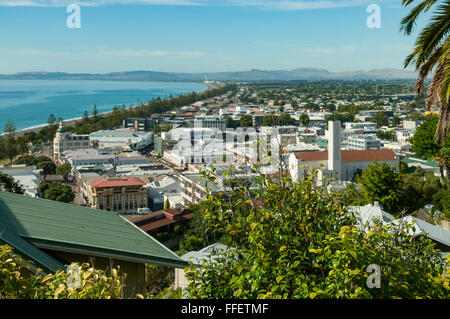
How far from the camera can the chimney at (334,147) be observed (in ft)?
59.6

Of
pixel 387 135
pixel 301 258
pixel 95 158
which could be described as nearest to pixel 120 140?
pixel 95 158

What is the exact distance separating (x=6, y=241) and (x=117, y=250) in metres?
0.53

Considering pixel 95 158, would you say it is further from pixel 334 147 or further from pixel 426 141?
pixel 426 141

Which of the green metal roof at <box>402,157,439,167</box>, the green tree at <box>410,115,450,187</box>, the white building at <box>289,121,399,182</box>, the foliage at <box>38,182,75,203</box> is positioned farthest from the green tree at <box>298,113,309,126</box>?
the green tree at <box>410,115,450,187</box>

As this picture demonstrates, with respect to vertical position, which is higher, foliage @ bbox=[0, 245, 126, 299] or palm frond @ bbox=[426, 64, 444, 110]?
palm frond @ bbox=[426, 64, 444, 110]

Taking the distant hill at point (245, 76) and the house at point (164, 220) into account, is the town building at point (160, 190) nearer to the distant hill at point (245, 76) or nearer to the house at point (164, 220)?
the house at point (164, 220)

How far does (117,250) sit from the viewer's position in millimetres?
2381

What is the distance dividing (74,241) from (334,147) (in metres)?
16.7

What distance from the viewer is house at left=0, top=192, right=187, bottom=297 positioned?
2.22 meters

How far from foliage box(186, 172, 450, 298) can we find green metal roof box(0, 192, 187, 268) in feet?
1.56

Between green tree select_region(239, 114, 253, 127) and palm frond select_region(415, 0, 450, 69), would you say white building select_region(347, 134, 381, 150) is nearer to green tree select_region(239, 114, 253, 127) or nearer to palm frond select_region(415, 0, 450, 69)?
green tree select_region(239, 114, 253, 127)

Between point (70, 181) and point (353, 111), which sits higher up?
point (353, 111)
